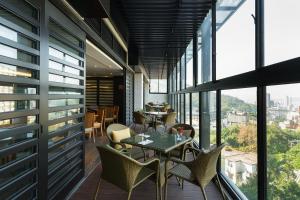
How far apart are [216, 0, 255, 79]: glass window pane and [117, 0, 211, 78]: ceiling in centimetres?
92

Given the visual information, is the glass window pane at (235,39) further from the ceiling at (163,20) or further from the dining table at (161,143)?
the dining table at (161,143)

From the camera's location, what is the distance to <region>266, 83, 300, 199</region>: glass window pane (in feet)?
5.57

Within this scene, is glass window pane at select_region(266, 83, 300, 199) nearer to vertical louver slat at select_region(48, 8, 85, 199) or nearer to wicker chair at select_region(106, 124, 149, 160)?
wicker chair at select_region(106, 124, 149, 160)

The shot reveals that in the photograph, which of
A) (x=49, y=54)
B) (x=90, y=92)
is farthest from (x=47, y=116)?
(x=90, y=92)

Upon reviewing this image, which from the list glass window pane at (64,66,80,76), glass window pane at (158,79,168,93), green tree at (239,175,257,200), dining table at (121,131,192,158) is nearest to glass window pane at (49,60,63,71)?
glass window pane at (64,66,80,76)

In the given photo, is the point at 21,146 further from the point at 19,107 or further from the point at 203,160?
the point at 203,160

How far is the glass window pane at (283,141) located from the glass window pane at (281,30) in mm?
266

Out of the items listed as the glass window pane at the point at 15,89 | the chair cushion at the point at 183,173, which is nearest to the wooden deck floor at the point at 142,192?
the chair cushion at the point at 183,173

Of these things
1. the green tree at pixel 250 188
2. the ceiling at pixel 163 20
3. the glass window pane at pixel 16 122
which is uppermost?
the ceiling at pixel 163 20

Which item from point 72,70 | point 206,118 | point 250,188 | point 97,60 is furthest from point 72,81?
point 97,60

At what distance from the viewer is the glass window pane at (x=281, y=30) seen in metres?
1.65

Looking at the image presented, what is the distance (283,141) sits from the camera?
1.85m

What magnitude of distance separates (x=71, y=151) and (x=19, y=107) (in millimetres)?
1288

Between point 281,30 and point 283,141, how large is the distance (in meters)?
0.94
